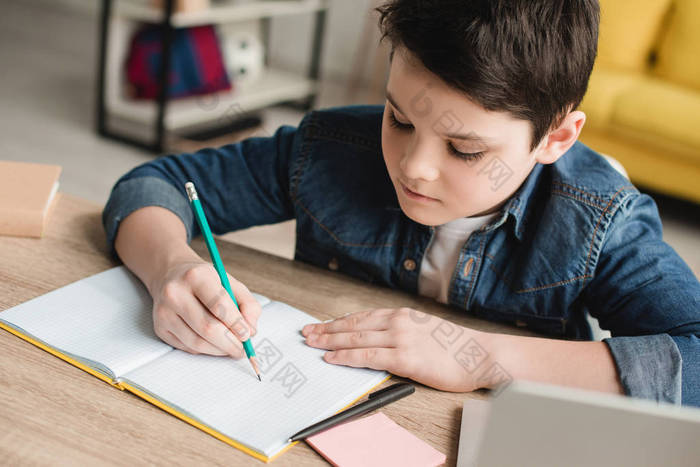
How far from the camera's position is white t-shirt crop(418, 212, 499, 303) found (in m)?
0.98

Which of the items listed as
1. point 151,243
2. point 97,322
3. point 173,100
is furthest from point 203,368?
point 173,100

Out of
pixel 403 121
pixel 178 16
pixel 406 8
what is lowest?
pixel 178 16

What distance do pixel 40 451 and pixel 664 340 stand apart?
625mm

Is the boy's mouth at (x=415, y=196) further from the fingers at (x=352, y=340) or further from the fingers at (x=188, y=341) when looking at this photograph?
the fingers at (x=188, y=341)

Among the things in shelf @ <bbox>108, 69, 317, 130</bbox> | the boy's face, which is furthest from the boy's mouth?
shelf @ <bbox>108, 69, 317, 130</bbox>

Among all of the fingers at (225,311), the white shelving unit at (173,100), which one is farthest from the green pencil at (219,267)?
the white shelving unit at (173,100)

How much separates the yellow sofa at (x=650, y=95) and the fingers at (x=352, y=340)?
7.97 feet

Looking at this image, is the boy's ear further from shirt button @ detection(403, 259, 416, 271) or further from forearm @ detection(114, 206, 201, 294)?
forearm @ detection(114, 206, 201, 294)

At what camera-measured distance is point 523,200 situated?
92 cm

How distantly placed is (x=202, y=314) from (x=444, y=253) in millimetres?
428

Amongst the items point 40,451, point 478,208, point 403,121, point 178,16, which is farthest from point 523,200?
point 178,16

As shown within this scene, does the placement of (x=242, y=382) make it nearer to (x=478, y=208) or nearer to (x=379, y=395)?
(x=379, y=395)

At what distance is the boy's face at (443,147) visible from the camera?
0.75 metres

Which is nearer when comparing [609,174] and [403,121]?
[403,121]
